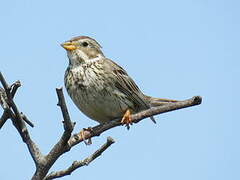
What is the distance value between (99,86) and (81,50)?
0.91m

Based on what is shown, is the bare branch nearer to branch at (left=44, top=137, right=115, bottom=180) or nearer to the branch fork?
the branch fork

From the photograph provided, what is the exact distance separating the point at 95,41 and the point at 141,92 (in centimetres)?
105

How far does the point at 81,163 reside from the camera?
3385 mm

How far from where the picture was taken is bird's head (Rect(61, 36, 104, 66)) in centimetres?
643

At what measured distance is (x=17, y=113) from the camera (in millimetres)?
3381

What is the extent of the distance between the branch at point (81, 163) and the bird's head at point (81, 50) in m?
3.05

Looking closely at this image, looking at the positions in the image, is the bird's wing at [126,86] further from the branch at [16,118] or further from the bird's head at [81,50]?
the branch at [16,118]

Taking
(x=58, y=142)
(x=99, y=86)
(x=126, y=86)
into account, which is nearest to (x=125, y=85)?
(x=126, y=86)

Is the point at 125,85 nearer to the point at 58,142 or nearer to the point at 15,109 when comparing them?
the point at 58,142

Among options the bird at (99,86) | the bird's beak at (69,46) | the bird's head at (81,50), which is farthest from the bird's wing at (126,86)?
the bird's beak at (69,46)

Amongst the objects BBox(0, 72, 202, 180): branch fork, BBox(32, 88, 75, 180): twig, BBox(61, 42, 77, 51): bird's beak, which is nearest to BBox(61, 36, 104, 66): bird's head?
BBox(61, 42, 77, 51): bird's beak

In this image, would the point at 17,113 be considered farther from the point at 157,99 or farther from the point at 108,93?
the point at 157,99

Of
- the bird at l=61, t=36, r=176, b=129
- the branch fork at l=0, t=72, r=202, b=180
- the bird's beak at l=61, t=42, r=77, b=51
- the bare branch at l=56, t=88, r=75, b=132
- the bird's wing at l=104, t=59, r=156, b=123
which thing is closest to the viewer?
the bare branch at l=56, t=88, r=75, b=132

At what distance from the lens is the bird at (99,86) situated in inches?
231
